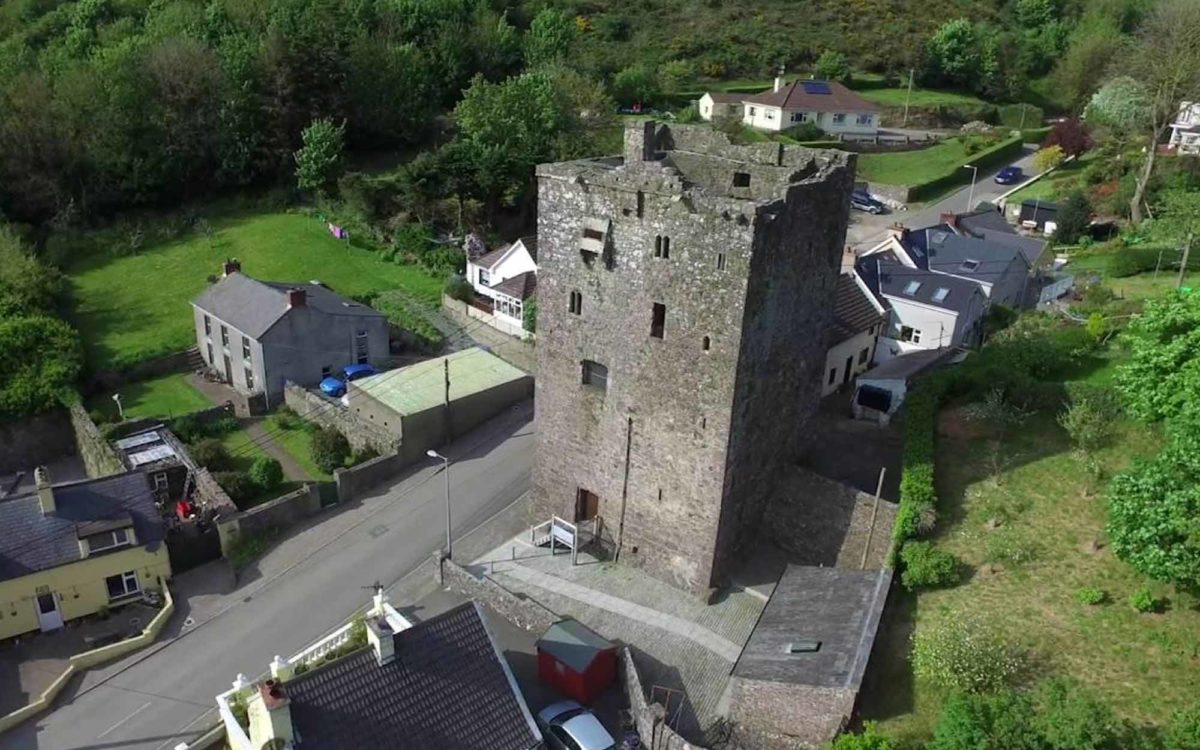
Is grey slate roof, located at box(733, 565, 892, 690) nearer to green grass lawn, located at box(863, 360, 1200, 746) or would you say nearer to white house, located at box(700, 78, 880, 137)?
green grass lawn, located at box(863, 360, 1200, 746)

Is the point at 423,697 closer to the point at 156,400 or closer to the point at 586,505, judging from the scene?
the point at 586,505

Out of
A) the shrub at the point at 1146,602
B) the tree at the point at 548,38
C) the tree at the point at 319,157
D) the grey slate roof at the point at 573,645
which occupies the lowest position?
the grey slate roof at the point at 573,645

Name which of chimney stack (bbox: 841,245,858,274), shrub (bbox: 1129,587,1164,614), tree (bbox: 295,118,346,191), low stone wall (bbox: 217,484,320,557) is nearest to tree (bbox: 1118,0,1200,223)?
chimney stack (bbox: 841,245,858,274)

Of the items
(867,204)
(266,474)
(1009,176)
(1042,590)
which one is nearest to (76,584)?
(266,474)

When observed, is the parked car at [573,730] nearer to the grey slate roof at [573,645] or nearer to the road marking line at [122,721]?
the grey slate roof at [573,645]

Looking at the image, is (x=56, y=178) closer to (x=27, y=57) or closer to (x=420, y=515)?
(x=27, y=57)

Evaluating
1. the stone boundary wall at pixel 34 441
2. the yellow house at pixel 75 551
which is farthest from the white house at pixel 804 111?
the yellow house at pixel 75 551
